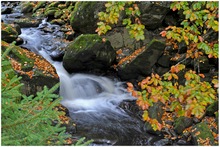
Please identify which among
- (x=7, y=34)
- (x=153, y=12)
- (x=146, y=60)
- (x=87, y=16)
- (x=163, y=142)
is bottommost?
(x=163, y=142)

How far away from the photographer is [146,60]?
11898mm

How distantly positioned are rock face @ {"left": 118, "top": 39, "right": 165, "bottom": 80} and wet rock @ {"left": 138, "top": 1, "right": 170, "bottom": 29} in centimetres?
158

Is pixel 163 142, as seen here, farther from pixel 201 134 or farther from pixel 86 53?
pixel 86 53

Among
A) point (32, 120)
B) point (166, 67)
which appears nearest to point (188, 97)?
point (32, 120)

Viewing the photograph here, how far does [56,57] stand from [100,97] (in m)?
3.18

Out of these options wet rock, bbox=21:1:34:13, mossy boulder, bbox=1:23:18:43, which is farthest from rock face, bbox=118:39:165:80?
wet rock, bbox=21:1:34:13

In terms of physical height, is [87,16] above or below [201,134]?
above

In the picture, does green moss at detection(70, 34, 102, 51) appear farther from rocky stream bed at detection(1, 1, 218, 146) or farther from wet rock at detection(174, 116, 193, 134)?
wet rock at detection(174, 116, 193, 134)

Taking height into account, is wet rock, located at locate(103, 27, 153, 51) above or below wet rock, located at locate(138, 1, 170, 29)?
below

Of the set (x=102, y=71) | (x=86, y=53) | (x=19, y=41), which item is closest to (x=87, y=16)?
(x=86, y=53)

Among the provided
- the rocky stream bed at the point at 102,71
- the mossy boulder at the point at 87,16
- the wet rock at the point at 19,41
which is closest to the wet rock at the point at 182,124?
the rocky stream bed at the point at 102,71

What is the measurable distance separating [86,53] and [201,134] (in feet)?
19.1

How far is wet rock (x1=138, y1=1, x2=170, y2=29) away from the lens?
12844 millimetres

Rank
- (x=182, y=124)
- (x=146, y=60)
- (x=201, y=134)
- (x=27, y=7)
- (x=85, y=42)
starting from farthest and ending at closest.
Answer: (x=27, y=7), (x=146, y=60), (x=85, y=42), (x=182, y=124), (x=201, y=134)
